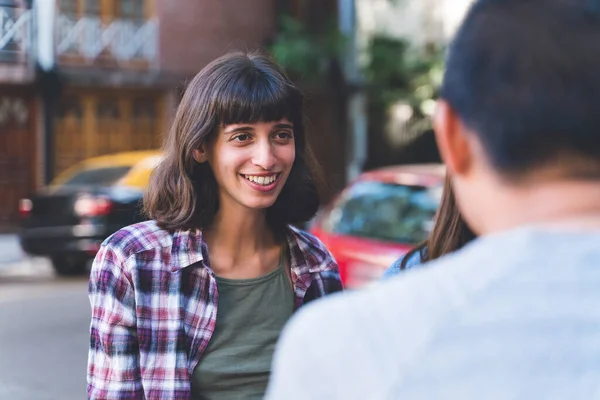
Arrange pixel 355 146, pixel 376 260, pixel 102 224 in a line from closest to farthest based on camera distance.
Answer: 1. pixel 376 260
2. pixel 102 224
3. pixel 355 146

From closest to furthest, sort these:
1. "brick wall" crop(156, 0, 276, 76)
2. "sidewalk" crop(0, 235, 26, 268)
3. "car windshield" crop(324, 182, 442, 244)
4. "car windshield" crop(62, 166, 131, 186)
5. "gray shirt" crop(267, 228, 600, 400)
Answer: "gray shirt" crop(267, 228, 600, 400), "car windshield" crop(324, 182, 442, 244), "car windshield" crop(62, 166, 131, 186), "sidewalk" crop(0, 235, 26, 268), "brick wall" crop(156, 0, 276, 76)

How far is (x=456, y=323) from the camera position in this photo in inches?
33.6

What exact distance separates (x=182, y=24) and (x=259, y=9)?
2.00 m

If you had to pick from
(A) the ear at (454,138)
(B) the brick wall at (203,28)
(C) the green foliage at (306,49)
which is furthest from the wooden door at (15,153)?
(A) the ear at (454,138)

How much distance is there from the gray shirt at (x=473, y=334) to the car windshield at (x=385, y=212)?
5.01 m

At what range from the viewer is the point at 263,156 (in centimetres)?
233

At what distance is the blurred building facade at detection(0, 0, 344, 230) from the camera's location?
1767cm

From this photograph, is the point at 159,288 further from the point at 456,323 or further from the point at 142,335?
the point at 456,323

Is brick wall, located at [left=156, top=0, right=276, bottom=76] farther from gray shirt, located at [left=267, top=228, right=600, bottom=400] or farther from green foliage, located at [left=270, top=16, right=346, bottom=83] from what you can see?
gray shirt, located at [left=267, top=228, right=600, bottom=400]

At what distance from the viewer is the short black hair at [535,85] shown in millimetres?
888

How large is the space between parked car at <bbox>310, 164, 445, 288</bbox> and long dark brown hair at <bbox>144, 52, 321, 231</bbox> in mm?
3273

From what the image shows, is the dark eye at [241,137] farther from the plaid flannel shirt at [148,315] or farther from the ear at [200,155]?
the plaid flannel shirt at [148,315]

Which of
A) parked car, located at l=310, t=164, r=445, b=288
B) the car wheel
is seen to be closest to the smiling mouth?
parked car, located at l=310, t=164, r=445, b=288

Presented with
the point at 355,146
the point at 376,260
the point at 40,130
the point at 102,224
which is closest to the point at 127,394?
the point at 376,260
